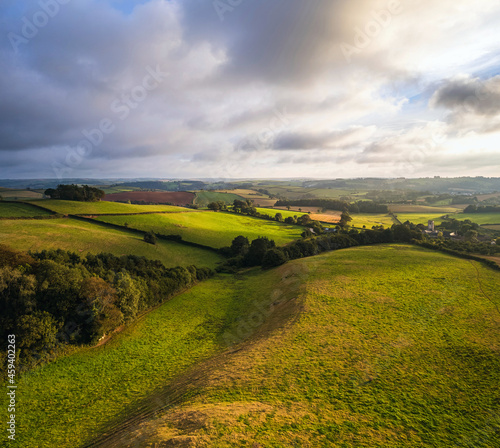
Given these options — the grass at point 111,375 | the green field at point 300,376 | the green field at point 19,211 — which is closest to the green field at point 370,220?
the green field at point 300,376

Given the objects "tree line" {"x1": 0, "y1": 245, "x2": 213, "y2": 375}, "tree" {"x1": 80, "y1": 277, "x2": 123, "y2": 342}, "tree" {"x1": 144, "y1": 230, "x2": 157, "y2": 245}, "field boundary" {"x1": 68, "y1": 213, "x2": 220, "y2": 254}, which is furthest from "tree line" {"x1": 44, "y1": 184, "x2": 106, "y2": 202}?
"tree" {"x1": 80, "y1": 277, "x2": 123, "y2": 342}

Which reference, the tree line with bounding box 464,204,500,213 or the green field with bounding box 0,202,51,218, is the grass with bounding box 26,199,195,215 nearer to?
the green field with bounding box 0,202,51,218

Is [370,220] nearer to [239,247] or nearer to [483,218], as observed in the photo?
[483,218]

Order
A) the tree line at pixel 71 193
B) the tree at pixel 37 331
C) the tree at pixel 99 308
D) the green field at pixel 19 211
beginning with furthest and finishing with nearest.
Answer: the tree line at pixel 71 193
the green field at pixel 19 211
the tree at pixel 99 308
the tree at pixel 37 331

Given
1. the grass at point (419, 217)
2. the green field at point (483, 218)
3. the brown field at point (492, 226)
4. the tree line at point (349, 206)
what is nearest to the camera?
the brown field at point (492, 226)

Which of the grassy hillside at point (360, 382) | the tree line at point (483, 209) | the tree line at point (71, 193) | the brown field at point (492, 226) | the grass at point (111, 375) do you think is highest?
the tree line at point (71, 193)

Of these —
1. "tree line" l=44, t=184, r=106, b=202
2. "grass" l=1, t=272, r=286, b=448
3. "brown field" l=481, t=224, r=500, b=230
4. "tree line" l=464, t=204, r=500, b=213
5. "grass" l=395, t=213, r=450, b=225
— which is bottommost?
"grass" l=1, t=272, r=286, b=448

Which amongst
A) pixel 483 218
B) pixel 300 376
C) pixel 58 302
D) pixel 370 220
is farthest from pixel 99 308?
pixel 483 218

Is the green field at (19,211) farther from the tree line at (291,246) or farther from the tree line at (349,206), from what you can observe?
the tree line at (349,206)
